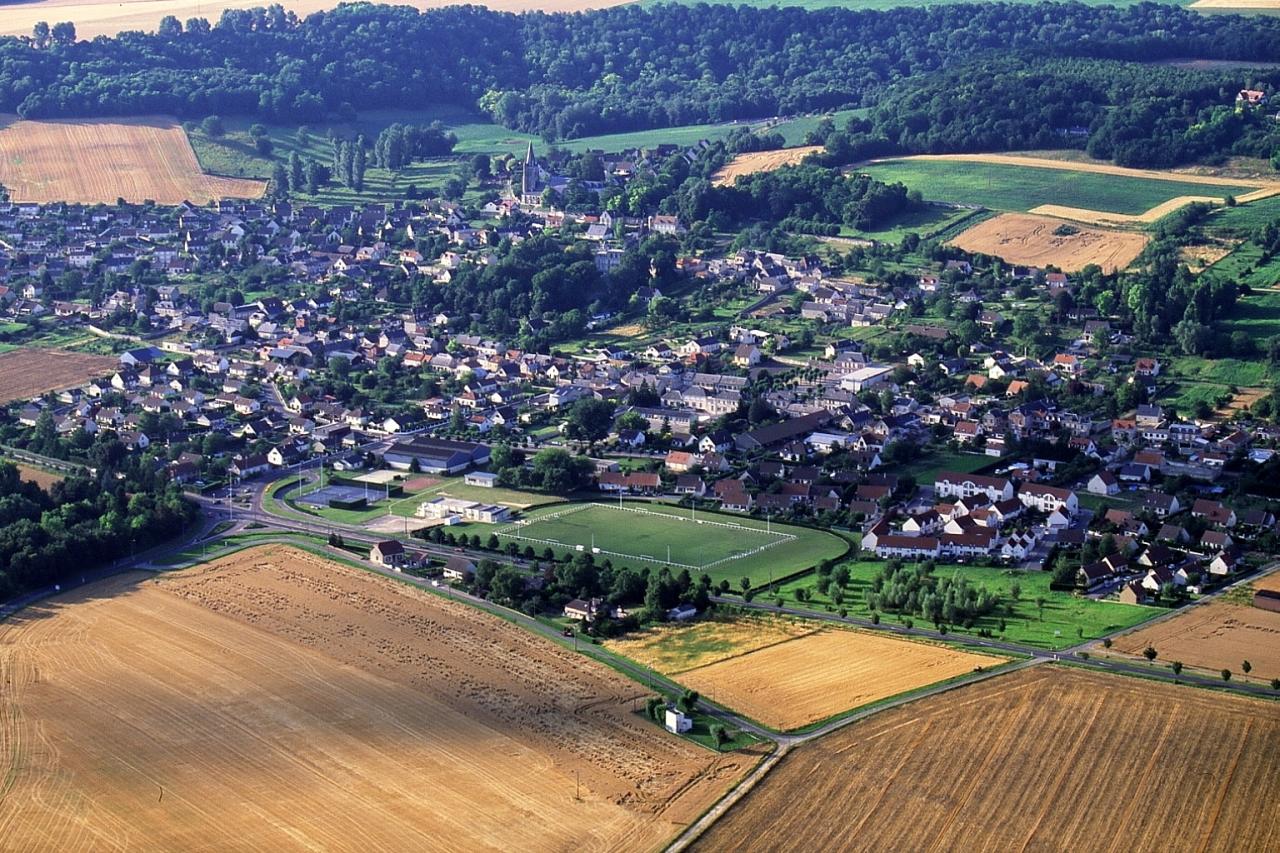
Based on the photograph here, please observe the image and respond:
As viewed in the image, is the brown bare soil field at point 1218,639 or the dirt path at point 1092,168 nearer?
the brown bare soil field at point 1218,639

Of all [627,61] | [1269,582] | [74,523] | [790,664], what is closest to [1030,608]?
[1269,582]

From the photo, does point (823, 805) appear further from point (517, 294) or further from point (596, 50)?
point (596, 50)

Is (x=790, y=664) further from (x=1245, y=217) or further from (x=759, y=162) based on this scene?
(x=759, y=162)

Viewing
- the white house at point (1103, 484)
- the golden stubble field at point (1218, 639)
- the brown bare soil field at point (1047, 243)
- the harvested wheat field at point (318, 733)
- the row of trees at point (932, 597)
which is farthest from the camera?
the brown bare soil field at point (1047, 243)

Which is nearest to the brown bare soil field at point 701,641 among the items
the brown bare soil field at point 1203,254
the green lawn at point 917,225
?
the brown bare soil field at point 1203,254

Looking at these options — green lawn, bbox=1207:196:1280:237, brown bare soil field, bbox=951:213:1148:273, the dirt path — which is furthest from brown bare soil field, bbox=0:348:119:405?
green lawn, bbox=1207:196:1280:237

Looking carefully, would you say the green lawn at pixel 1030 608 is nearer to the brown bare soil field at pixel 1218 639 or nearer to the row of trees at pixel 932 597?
the row of trees at pixel 932 597
